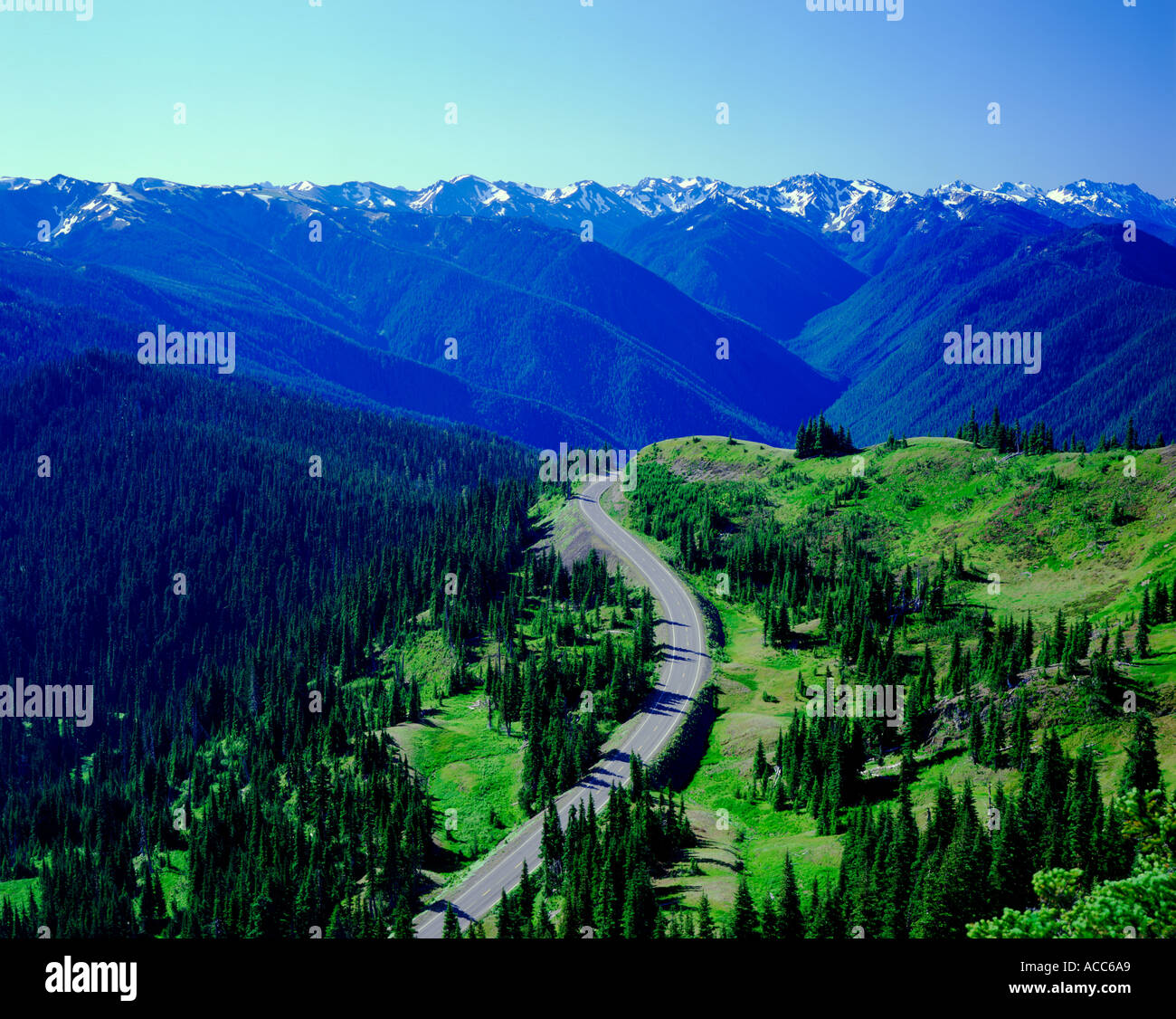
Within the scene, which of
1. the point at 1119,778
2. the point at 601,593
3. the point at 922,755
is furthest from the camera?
the point at 601,593

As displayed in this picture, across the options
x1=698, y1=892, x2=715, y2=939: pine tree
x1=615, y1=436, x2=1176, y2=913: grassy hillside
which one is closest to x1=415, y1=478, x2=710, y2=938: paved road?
x1=615, y1=436, x2=1176, y2=913: grassy hillside

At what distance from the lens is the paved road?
287 ft

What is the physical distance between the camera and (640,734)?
11738cm

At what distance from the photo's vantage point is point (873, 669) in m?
114

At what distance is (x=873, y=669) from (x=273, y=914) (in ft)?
244

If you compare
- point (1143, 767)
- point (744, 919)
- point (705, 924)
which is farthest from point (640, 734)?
point (1143, 767)

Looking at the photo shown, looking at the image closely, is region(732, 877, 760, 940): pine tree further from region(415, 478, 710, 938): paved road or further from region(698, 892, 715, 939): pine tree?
region(415, 478, 710, 938): paved road

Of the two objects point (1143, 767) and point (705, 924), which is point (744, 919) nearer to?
point (705, 924)

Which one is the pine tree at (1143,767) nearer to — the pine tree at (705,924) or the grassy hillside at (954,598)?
the grassy hillside at (954,598)

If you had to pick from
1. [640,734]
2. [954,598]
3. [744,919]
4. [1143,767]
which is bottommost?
[640,734]

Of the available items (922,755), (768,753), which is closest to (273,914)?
(768,753)

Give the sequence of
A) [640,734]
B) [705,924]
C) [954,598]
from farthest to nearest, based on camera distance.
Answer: [954,598] < [640,734] < [705,924]

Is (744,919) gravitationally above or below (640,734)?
above
